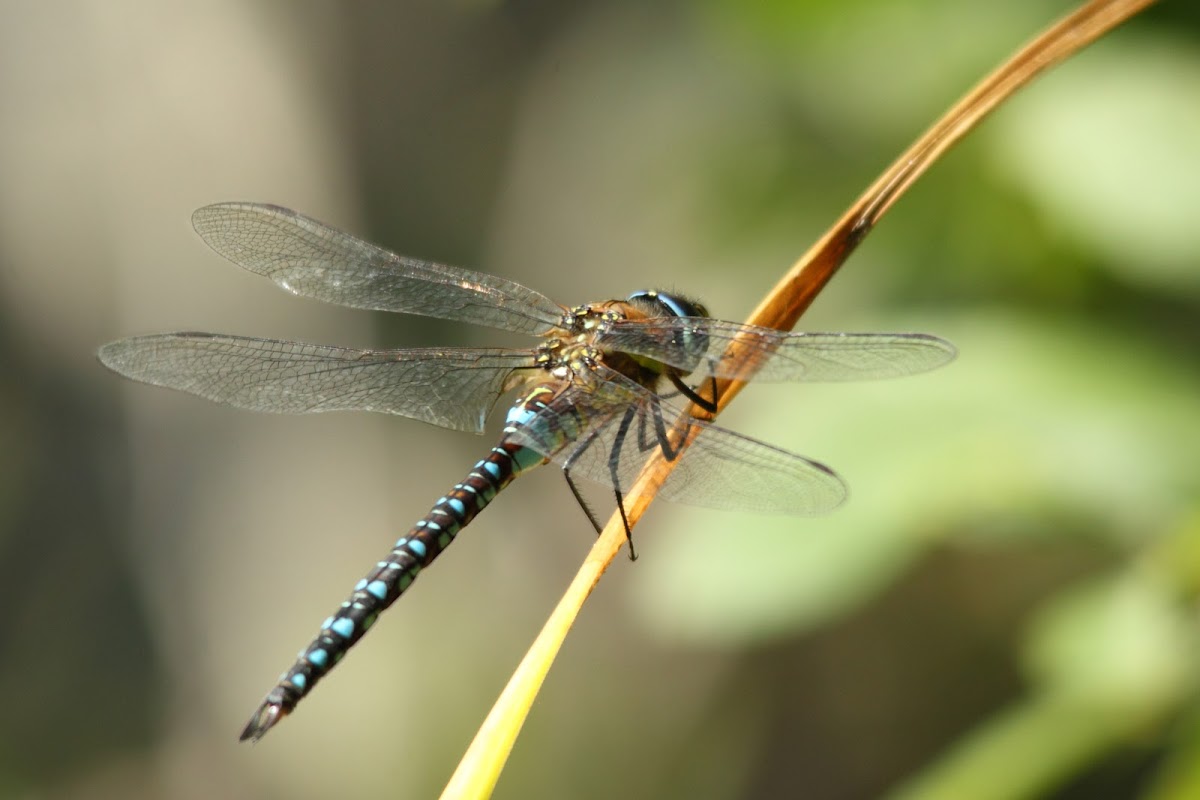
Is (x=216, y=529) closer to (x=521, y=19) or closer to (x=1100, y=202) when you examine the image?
(x=521, y=19)

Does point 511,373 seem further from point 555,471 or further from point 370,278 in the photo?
point 555,471

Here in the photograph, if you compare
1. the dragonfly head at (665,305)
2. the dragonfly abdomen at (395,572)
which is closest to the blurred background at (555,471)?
the dragonfly head at (665,305)

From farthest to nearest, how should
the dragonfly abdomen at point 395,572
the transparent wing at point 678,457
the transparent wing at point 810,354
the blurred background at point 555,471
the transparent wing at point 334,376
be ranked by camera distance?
1. the blurred background at point 555,471
2. the transparent wing at point 334,376
3. the transparent wing at point 678,457
4. the transparent wing at point 810,354
5. the dragonfly abdomen at point 395,572

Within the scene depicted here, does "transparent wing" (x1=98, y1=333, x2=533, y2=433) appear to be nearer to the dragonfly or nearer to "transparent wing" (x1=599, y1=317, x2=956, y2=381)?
the dragonfly

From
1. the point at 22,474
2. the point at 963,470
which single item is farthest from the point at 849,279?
the point at 22,474

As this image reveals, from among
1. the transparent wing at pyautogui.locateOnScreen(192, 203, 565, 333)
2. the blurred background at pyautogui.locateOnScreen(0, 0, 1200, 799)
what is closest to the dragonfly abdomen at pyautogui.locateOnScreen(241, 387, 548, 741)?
the transparent wing at pyautogui.locateOnScreen(192, 203, 565, 333)

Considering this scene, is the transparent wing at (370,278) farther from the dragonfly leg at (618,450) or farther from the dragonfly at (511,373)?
the dragonfly leg at (618,450)

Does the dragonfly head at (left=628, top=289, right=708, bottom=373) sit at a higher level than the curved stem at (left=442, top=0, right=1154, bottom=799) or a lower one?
lower
